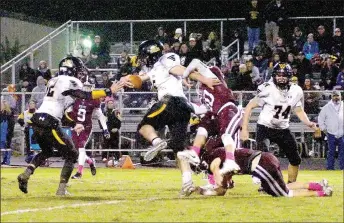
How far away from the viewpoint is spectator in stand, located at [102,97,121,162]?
21781mm

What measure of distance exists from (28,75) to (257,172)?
46.6 feet

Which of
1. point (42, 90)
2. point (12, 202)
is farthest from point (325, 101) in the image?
point (12, 202)

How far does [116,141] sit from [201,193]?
33.9 ft

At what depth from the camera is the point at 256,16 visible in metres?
25.4

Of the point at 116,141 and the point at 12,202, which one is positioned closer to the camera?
the point at 12,202

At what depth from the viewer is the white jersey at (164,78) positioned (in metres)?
12.0

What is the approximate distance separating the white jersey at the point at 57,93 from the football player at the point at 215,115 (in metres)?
1.56

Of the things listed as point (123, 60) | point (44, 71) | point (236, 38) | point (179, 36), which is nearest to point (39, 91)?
point (44, 71)

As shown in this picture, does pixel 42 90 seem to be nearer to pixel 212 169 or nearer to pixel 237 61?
pixel 237 61

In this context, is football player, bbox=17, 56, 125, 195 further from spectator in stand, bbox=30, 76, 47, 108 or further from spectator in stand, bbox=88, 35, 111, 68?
spectator in stand, bbox=88, 35, 111, 68

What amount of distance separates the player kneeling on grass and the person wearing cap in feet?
28.3

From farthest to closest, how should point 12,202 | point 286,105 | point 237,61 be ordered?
point 237,61 → point 286,105 → point 12,202

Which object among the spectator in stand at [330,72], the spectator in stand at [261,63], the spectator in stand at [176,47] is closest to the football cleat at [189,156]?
the spectator in stand at [330,72]

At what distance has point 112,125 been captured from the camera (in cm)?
2178
